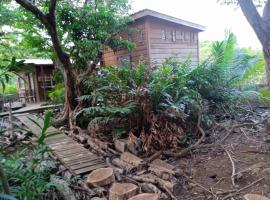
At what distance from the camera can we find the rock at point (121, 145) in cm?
369

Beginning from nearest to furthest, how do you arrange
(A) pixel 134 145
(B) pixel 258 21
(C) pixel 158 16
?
(A) pixel 134 145, (B) pixel 258 21, (C) pixel 158 16

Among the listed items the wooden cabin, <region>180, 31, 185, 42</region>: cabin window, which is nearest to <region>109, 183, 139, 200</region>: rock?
the wooden cabin

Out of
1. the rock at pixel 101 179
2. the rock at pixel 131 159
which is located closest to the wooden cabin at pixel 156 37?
the rock at pixel 131 159

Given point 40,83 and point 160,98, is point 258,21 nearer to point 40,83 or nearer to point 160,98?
point 160,98

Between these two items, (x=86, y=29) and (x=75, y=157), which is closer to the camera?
(x=75, y=157)

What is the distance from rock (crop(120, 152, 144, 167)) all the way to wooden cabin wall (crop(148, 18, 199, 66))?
4.73 metres

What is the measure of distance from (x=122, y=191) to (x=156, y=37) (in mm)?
7241

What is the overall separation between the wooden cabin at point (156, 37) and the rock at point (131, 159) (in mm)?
4702

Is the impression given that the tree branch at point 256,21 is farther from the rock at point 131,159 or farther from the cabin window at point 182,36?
the cabin window at point 182,36

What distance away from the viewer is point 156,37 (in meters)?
8.90

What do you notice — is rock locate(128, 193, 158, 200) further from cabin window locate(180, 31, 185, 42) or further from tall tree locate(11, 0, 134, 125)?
cabin window locate(180, 31, 185, 42)

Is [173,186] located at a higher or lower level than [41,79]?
lower

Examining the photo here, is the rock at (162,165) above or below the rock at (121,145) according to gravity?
below

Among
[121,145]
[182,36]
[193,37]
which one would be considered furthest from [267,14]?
[193,37]
